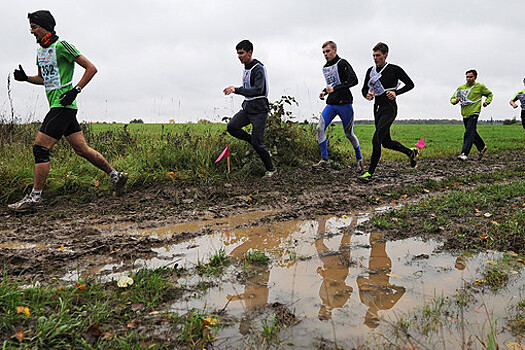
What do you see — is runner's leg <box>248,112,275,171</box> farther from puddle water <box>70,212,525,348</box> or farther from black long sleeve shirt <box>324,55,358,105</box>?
puddle water <box>70,212,525,348</box>

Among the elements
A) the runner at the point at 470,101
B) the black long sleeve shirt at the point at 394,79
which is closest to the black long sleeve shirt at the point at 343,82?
the black long sleeve shirt at the point at 394,79

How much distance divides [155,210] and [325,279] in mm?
2958

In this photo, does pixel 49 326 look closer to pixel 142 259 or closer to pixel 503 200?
pixel 142 259

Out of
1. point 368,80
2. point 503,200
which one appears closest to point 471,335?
point 503,200

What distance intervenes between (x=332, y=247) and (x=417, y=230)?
1.07 metres

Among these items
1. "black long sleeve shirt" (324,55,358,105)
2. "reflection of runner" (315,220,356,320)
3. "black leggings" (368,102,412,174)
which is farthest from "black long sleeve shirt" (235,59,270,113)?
"reflection of runner" (315,220,356,320)

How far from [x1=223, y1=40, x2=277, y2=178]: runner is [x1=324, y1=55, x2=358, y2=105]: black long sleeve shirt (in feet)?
4.75

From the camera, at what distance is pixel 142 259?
3291 mm

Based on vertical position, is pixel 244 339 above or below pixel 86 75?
below

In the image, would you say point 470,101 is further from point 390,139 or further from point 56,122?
point 56,122

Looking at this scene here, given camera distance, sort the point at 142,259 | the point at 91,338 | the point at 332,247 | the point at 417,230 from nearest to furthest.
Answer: the point at 91,338, the point at 142,259, the point at 332,247, the point at 417,230

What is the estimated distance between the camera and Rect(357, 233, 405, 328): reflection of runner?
2.39 meters

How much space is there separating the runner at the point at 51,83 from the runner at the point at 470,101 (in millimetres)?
9240

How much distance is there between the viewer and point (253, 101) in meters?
6.64
